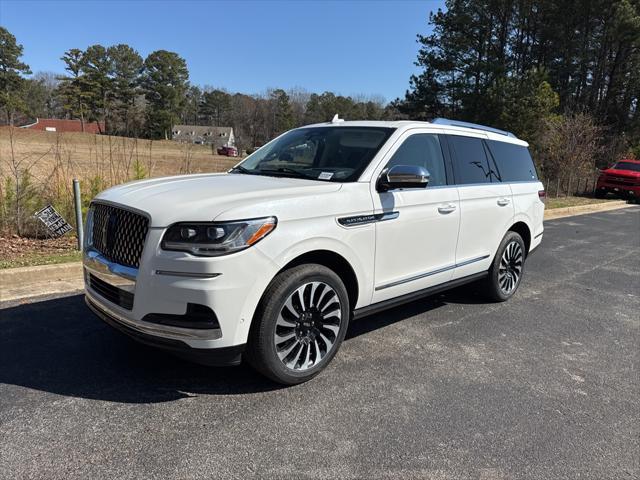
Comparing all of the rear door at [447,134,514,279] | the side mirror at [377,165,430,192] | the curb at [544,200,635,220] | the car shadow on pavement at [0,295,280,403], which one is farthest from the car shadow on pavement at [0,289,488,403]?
the curb at [544,200,635,220]

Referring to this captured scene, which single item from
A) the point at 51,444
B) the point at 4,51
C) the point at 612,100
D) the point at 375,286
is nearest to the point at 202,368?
the point at 51,444

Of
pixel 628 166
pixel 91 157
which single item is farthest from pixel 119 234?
pixel 628 166

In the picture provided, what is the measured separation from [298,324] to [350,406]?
2.10 feet

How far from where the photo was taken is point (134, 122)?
9.70m

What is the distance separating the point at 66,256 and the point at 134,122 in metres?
4.27

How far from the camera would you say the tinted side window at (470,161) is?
4668 millimetres

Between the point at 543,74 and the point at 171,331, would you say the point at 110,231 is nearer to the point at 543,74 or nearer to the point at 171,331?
the point at 171,331

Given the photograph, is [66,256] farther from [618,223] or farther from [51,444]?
[618,223]

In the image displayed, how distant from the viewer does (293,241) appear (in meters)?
3.13

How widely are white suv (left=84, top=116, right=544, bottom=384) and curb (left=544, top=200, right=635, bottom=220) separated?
1122cm

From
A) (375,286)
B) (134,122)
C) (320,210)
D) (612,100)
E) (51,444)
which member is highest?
(612,100)

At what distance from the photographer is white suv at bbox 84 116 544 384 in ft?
9.44

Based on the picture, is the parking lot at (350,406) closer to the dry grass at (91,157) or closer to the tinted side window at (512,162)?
the tinted side window at (512,162)

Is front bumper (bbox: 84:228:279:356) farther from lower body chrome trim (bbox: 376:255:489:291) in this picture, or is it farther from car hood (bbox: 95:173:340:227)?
lower body chrome trim (bbox: 376:255:489:291)
